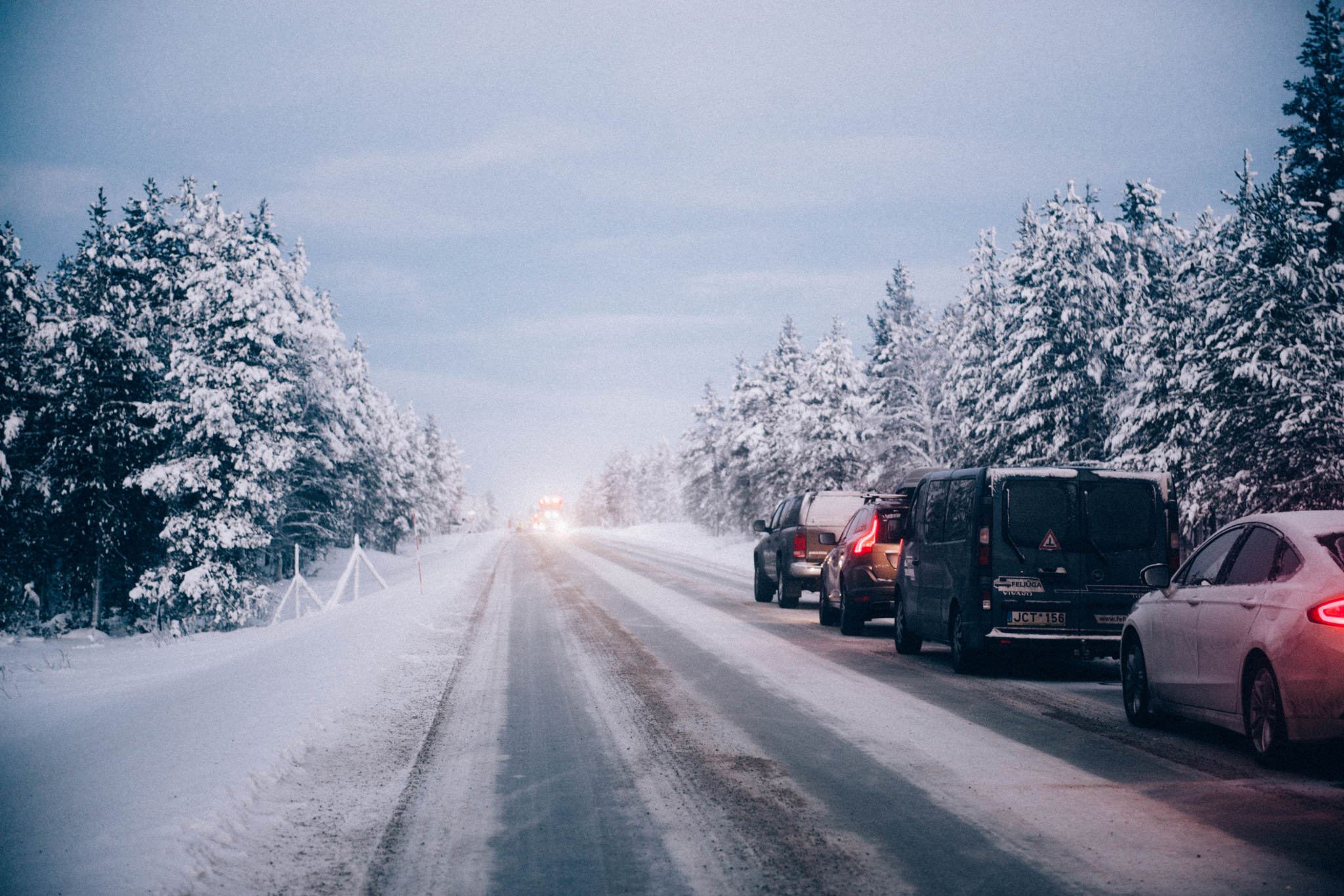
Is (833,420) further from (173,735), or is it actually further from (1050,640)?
(173,735)

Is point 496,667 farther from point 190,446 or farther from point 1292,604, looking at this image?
point 190,446

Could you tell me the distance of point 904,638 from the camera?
12.7m

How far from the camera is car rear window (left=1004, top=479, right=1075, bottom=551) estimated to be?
10438 mm

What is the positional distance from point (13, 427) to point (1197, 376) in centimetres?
3112

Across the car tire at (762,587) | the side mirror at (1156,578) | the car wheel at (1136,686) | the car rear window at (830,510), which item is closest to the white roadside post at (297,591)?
the car tire at (762,587)

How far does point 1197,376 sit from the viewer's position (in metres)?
25.7

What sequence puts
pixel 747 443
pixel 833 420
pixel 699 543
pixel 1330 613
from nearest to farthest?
pixel 1330 613, pixel 833 420, pixel 747 443, pixel 699 543

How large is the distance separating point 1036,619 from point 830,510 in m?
9.07

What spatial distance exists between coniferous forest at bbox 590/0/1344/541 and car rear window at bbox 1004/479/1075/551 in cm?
1565

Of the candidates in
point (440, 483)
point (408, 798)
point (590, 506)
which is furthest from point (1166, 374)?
point (590, 506)

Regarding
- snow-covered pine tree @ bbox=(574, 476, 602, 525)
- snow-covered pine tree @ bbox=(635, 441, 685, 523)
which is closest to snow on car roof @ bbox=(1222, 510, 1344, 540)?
snow-covered pine tree @ bbox=(635, 441, 685, 523)

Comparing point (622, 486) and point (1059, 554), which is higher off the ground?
point (622, 486)

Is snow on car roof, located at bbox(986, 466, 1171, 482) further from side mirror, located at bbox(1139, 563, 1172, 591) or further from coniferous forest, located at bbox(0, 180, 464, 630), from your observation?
coniferous forest, located at bbox(0, 180, 464, 630)

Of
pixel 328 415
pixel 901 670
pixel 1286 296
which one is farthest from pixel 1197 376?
pixel 328 415
